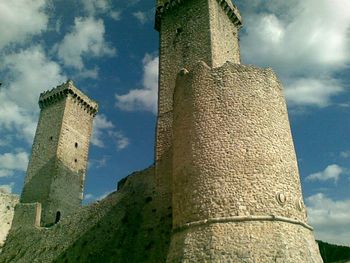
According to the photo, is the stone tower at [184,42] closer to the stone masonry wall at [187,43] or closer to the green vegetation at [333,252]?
the stone masonry wall at [187,43]

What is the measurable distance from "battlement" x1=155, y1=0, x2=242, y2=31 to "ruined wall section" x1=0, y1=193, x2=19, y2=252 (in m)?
14.5

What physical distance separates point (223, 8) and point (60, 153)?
15.5 meters

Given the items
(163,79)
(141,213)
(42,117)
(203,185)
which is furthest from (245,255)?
(42,117)

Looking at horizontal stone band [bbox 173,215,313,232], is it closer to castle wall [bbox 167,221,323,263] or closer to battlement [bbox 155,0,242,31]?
castle wall [bbox 167,221,323,263]

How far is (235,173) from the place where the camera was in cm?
931

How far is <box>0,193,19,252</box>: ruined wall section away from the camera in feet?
71.5

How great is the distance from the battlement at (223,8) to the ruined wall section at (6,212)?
1453 cm

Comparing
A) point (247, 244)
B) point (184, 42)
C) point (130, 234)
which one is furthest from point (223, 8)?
point (247, 244)

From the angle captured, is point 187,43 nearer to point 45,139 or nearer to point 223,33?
point 223,33

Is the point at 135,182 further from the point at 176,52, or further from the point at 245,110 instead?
the point at 245,110

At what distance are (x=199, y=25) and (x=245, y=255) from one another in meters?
11.4

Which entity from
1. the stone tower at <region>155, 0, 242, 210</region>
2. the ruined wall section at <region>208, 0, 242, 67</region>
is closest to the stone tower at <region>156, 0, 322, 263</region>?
the stone tower at <region>155, 0, 242, 210</region>

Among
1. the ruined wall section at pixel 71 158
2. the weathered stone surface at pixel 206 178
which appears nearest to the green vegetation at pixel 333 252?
the weathered stone surface at pixel 206 178

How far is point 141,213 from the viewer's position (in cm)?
1444
